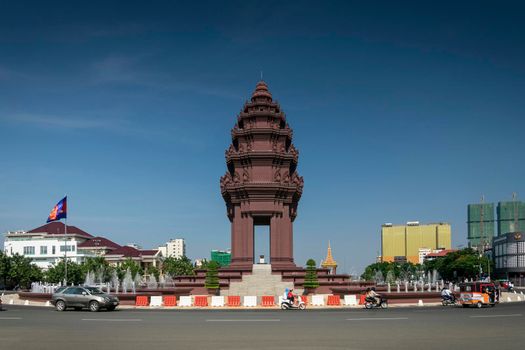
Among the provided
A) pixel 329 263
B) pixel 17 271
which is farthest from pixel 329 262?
pixel 17 271

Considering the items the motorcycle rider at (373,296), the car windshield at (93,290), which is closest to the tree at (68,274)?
the car windshield at (93,290)

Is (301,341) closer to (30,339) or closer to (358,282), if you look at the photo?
(30,339)

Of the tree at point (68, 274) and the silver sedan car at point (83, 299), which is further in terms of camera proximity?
the tree at point (68, 274)

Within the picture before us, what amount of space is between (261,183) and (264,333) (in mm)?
39328

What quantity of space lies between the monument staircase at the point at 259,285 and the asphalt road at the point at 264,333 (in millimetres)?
25974

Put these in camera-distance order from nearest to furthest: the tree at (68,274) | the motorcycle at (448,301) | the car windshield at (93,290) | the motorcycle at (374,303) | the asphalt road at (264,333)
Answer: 1. the asphalt road at (264,333)
2. the car windshield at (93,290)
3. the motorcycle at (374,303)
4. the motorcycle at (448,301)
5. the tree at (68,274)

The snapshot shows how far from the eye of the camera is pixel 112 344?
19625 mm

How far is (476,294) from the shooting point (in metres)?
43.3

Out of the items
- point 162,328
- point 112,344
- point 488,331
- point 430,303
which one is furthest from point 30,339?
point 430,303

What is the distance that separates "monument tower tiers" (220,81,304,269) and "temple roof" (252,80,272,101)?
13 centimetres

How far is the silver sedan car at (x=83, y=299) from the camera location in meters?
37.8

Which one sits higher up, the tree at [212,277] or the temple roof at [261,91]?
the temple roof at [261,91]

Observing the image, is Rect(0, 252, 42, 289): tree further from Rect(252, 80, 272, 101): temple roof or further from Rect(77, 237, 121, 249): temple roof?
Rect(252, 80, 272, 101): temple roof

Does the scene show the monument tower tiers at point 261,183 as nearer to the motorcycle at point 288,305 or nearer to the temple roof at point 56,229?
the motorcycle at point 288,305
